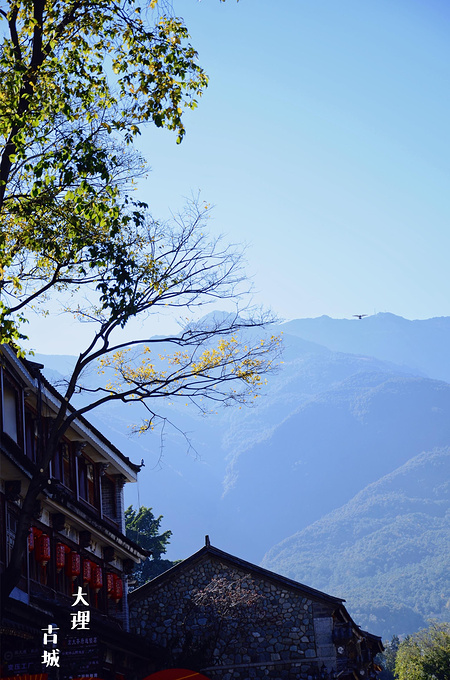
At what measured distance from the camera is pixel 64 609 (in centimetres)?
2189

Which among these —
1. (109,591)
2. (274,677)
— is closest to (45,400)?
(109,591)

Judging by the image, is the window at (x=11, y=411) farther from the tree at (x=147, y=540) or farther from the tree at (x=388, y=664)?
the tree at (x=388, y=664)

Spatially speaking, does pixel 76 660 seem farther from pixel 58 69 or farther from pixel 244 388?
pixel 58 69

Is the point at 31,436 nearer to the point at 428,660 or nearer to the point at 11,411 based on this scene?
the point at 11,411

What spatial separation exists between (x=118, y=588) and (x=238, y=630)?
5055 mm

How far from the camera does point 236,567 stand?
112 ft

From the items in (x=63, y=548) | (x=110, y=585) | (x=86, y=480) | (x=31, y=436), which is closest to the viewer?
(x=31, y=436)

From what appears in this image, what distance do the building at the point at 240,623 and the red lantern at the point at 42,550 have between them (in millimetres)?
10715

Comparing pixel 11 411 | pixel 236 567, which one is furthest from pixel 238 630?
pixel 11 411

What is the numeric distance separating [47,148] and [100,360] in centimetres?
416

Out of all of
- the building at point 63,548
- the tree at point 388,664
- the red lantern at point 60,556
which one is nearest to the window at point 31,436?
the building at point 63,548

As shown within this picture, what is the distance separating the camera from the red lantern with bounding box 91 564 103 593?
27.6m

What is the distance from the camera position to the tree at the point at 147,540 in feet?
221

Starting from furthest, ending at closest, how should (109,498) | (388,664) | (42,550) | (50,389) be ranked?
1. (388,664)
2. (109,498)
3. (50,389)
4. (42,550)
